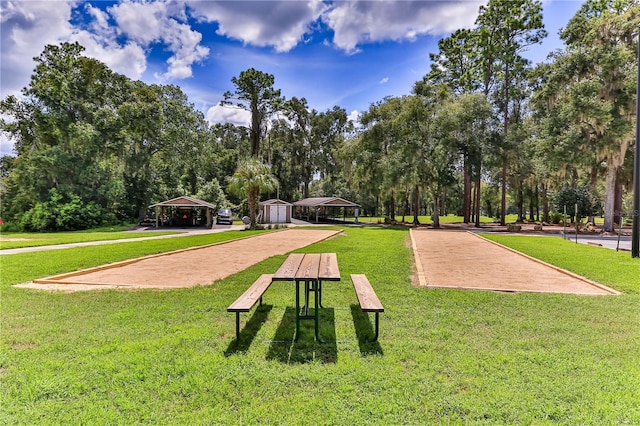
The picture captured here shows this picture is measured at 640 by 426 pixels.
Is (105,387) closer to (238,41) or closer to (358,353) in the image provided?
(358,353)

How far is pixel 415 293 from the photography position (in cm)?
570

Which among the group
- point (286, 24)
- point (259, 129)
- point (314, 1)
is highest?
point (259, 129)

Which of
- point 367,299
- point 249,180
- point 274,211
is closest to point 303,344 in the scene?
point 367,299

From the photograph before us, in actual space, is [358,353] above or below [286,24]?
below

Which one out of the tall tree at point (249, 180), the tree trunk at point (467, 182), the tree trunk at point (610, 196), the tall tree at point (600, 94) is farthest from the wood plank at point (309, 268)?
the tree trunk at point (467, 182)

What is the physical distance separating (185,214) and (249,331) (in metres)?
28.6

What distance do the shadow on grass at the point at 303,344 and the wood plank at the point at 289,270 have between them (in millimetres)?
701

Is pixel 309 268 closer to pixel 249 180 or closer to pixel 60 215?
pixel 249 180

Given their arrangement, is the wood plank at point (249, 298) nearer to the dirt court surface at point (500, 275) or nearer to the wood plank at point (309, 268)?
the wood plank at point (309, 268)

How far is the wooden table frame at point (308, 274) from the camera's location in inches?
145

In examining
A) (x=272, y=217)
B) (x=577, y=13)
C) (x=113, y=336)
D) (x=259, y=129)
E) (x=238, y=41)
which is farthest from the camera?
(x=259, y=129)

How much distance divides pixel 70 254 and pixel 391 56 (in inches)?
481

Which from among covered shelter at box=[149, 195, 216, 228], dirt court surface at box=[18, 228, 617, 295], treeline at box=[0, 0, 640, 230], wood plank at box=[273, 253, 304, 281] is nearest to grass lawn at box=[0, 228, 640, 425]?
wood plank at box=[273, 253, 304, 281]

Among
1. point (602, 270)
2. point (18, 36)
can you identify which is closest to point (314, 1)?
point (18, 36)
